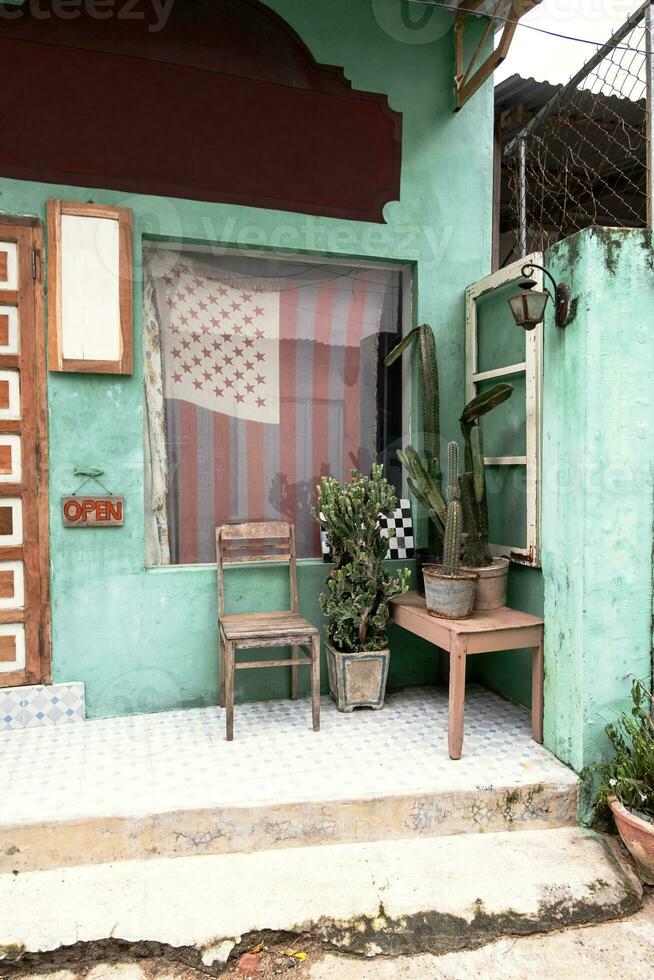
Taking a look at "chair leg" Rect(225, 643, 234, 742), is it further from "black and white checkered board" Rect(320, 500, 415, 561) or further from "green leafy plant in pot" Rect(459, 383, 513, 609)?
"green leafy plant in pot" Rect(459, 383, 513, 609)

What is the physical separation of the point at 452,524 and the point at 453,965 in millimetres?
1765

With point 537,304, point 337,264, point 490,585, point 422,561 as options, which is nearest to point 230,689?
point 422,561

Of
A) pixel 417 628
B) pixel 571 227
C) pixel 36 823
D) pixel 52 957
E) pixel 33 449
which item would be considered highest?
pixel 571 227

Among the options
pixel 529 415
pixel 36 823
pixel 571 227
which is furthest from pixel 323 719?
pixel 571 227

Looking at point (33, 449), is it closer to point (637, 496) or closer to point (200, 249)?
point (200, 249)

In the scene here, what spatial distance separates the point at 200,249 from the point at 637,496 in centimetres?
261

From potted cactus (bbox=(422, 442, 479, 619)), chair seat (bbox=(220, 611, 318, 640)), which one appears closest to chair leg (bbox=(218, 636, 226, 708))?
chair seat (bbox=(220, 611, 318, 640))

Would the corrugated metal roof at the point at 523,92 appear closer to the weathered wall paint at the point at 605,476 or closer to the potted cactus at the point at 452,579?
the weathered wall paint at the point at 605,476

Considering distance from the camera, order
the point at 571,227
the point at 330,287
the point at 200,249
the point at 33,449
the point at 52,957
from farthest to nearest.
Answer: the point at 571,227, the point at 330,287, the point at 200,249, the point at 33,449, the point at 52,957

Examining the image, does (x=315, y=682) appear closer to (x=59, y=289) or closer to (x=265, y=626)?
(x=265, y=626)

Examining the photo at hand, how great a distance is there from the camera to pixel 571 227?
629cm

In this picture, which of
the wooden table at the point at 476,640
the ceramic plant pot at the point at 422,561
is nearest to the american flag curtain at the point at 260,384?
the ceramic plant pot at the point at 422,561

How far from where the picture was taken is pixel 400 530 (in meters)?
4.23

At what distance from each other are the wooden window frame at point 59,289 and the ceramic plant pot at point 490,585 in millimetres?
2099
